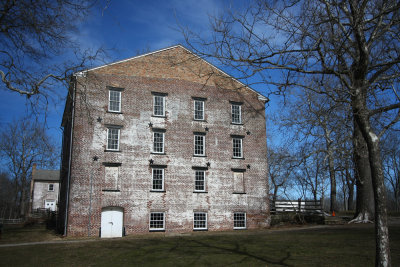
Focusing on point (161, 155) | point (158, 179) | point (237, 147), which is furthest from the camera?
point (237, 147)

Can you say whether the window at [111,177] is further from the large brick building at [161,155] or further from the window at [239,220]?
the window at [239,220]

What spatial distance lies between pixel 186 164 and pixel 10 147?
32.2 metres

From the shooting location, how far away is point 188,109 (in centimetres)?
2636

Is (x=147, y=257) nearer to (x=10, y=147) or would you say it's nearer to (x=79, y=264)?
(x=79, y=264)

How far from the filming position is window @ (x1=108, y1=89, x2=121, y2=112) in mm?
24500

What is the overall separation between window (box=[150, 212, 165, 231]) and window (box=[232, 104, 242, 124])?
9426 mm

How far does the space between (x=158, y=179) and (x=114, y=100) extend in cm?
A: 643

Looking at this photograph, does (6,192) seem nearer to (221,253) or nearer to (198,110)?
(198,110)

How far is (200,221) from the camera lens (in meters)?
25.1

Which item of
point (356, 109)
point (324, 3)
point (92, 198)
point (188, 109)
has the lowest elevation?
point (92, 198)

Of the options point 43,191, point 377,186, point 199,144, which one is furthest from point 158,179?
point 43,191

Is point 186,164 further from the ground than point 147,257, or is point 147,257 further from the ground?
point 186,164

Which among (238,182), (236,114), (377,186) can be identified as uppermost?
(236,114)


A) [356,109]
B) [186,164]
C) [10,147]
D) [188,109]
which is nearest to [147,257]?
[356,109]
